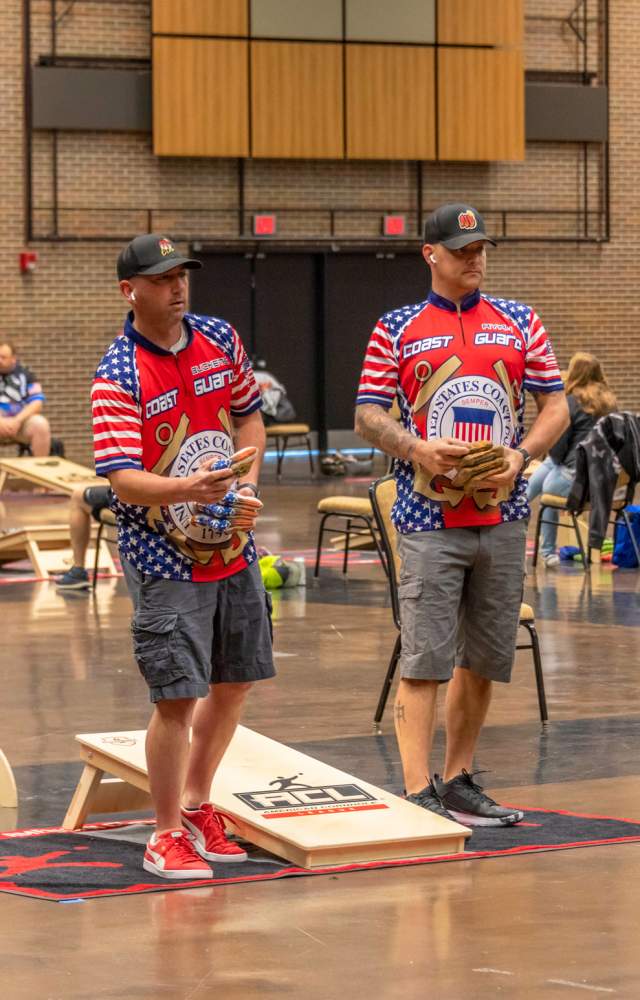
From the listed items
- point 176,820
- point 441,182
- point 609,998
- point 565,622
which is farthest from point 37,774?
point 441,182

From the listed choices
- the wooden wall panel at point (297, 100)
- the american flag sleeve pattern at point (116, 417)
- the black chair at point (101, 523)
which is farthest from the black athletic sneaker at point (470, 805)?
the wooden wall panel at point (297, 100)

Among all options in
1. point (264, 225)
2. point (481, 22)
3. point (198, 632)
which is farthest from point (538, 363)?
point (481, 22)

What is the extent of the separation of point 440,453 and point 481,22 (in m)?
18.6

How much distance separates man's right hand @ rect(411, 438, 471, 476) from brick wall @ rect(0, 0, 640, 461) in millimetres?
16879

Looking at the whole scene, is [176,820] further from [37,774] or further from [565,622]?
[565,622]

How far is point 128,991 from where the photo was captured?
3.69 m

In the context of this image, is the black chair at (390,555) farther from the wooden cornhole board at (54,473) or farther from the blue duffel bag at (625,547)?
the blue duffel bag at (625,547)

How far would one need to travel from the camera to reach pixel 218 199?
72.8 ft

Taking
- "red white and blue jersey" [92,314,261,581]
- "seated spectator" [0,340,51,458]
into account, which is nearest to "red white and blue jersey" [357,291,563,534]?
"red white and blue jersey" [92,314,261,581]

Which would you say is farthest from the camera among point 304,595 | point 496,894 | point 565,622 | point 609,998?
point 304,595

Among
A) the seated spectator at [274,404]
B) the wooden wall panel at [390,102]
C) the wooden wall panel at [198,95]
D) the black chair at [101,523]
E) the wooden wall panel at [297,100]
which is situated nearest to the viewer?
the black chair at [101,523]

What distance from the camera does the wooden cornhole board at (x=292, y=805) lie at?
4699 mm

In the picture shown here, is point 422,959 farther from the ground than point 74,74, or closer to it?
closer to it

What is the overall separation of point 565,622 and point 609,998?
19.9 ft
